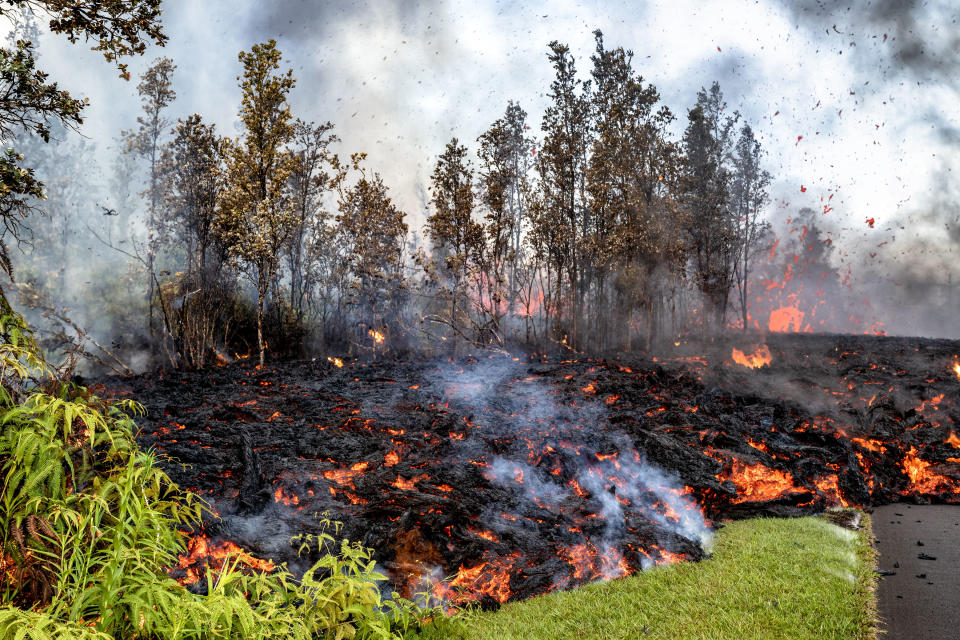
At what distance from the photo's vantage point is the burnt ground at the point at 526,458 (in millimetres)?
5809

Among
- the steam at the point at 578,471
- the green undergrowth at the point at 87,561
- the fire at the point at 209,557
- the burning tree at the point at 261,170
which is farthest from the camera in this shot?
the burning tree at the point at 261,170

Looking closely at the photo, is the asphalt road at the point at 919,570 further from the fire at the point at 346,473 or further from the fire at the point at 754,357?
the fire at the point at 754,357

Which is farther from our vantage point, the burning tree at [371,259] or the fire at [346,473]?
the burning tree at [371,259]

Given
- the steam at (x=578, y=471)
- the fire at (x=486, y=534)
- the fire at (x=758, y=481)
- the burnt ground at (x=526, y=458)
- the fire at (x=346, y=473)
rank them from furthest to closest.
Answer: the fire at (x=758, y=481) → the fire at (x=346, y=473) → the steam at (x=578, y=471) → the fire at (x=486, y=534) → the burnt ground at (x=526, y=458)

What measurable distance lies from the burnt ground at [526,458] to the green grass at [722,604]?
419mm

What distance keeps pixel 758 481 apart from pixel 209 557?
8.30m

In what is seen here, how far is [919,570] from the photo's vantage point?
5395 mm

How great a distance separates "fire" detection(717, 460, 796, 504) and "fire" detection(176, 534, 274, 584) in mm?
6976

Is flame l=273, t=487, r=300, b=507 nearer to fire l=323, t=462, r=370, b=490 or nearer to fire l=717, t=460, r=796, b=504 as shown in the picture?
fire l=323, t=462, r=370, b=490

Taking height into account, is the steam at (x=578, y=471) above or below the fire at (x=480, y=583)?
above

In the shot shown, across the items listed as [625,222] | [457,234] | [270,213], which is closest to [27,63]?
[270,213]

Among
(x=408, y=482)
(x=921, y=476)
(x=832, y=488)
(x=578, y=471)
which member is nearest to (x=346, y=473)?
(x=408, y=482)

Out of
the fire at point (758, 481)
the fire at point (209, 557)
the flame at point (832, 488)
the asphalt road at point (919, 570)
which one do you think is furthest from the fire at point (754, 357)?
the fire at point (209, 557)

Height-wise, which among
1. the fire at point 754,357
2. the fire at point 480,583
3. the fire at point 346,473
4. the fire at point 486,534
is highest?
the fire at point 754,357
